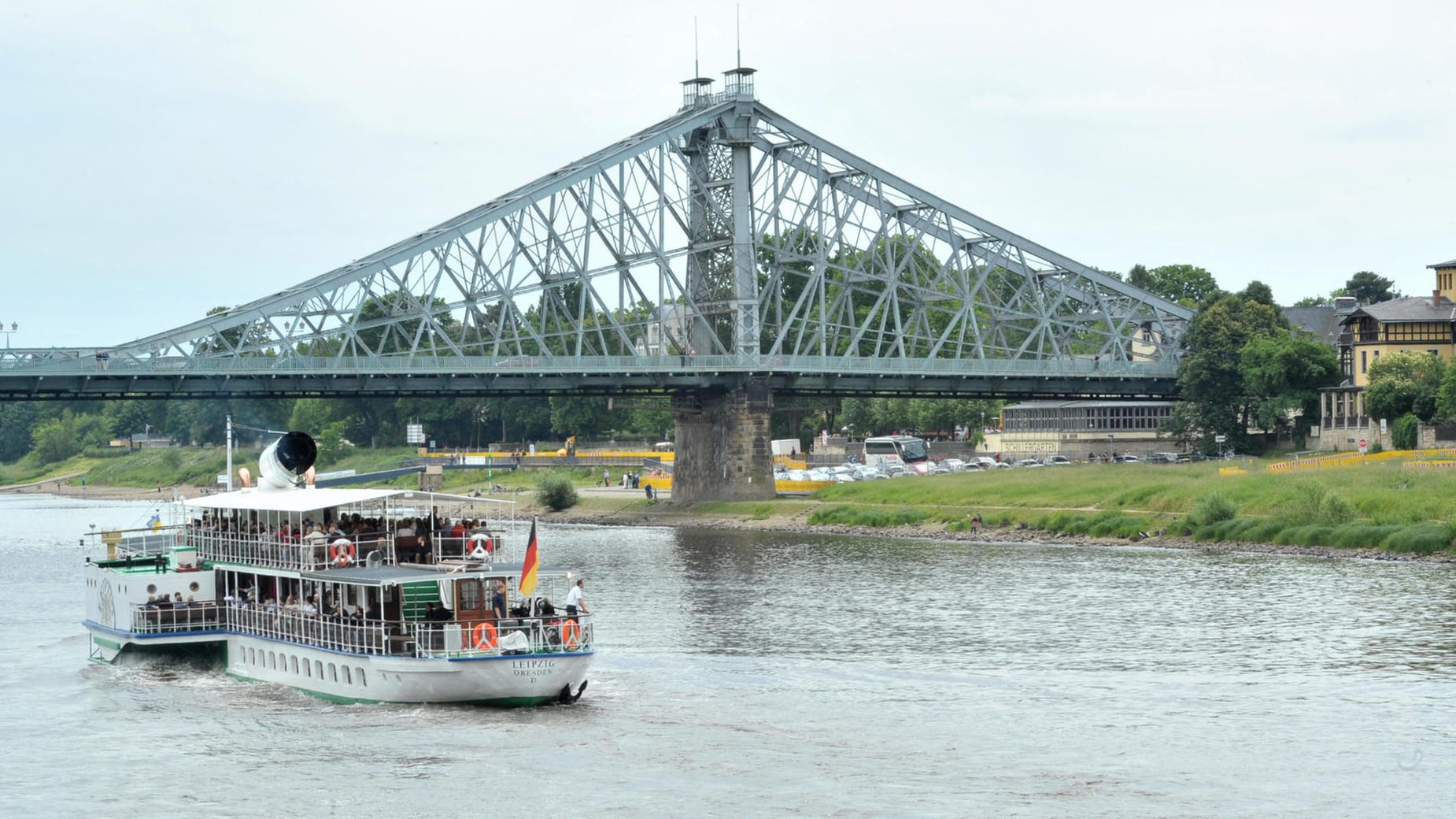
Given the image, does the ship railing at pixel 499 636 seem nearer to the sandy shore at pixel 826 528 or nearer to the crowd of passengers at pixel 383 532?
the crowd of passengers at pixel 383 532

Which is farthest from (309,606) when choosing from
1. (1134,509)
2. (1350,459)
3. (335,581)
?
(1350,459)

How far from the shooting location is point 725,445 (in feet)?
426

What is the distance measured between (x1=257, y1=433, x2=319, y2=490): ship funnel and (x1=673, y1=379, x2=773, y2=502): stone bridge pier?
250ft

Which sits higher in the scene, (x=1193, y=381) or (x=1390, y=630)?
(x=1193, y=381)

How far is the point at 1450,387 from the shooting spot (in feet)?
370

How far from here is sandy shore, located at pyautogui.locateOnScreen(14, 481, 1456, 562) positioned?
267 ft

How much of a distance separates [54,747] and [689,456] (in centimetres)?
9298

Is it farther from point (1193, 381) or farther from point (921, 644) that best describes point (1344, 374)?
point (921, 644)

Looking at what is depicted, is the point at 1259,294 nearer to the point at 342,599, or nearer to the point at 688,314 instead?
the point at 688,314

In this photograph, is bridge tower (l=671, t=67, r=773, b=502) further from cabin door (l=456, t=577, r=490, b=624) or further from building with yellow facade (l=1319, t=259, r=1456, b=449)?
cabin door (l=456, t=577, r=490, b=624)

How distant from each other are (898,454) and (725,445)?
3222 centimetres

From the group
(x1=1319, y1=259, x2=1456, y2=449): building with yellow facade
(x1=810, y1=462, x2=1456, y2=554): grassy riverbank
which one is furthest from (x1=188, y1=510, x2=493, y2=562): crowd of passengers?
(x1=1319, y1=259, x2=1456, y2=449): building with yellow facade

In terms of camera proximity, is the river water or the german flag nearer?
the river water

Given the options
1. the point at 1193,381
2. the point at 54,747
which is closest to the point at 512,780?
the point at 54,747
